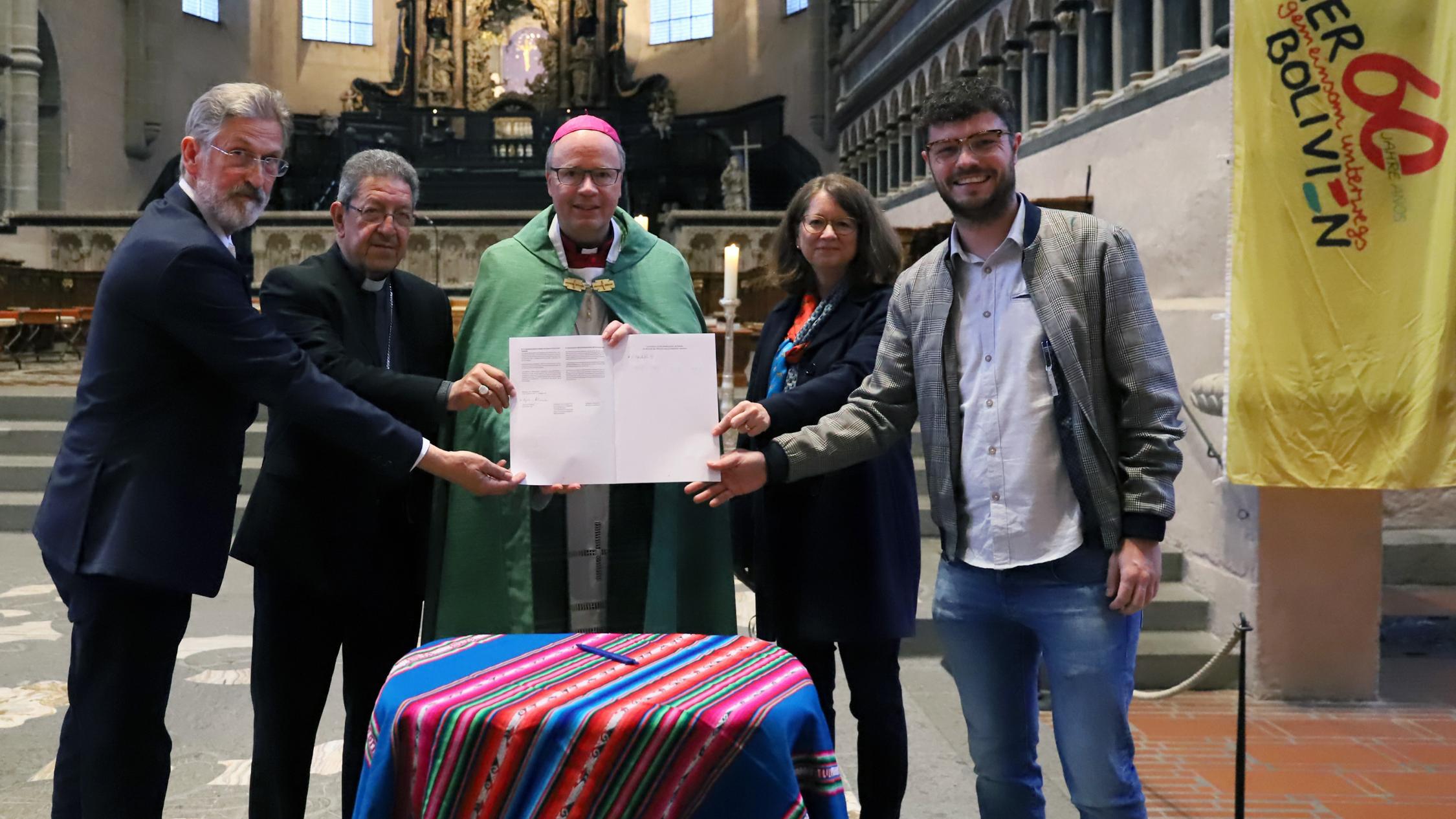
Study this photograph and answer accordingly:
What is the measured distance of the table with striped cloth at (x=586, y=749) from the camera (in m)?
1.70

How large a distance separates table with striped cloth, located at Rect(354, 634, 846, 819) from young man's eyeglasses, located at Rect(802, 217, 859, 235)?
4.15 ft

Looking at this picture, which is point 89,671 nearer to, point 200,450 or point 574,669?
point 200,450

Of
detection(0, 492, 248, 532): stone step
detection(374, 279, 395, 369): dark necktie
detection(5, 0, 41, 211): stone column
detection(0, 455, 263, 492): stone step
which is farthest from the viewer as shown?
detection(5, 0, 41, 211): stone column

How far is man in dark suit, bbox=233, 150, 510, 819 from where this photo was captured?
2.50 meters

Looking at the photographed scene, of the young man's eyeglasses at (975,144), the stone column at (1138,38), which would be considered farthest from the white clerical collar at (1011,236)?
the stone column at (1138,38)

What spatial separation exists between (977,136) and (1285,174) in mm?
2517

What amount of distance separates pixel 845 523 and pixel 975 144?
38.0 inches

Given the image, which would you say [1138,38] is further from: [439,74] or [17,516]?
[439,74]

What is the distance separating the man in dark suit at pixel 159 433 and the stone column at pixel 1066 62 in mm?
8607

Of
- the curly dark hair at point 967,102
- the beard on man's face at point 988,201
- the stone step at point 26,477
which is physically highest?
→ the curly dark hair at point 967,102

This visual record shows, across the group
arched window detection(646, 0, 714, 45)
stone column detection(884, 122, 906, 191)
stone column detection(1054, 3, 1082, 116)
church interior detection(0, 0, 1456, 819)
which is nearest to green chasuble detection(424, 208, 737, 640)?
church interior detection(0, 0, 1456, 819)

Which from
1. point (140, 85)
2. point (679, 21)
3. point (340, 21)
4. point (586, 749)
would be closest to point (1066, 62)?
point (586, 749)

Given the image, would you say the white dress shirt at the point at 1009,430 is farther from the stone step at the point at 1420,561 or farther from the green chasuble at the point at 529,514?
the stone step at the point at 1420,561

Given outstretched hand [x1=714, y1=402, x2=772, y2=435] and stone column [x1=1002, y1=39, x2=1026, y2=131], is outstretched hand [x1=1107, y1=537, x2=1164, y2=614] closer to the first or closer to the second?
outstretched hand [x1=714, y1=402, x2=772, y2=435]
